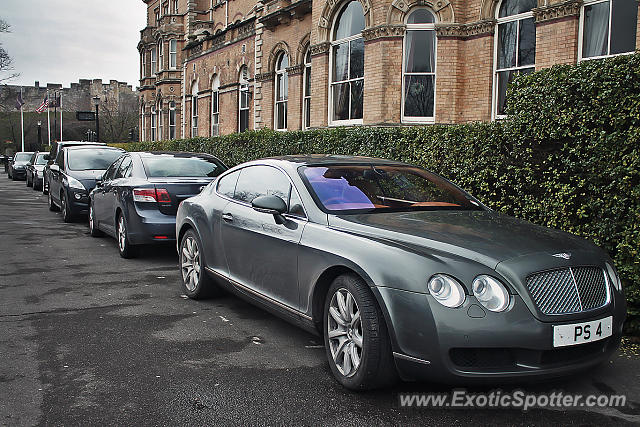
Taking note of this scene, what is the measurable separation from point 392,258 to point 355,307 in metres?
0.46

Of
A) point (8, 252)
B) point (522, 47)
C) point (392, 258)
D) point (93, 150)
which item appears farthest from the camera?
point (93, 150)

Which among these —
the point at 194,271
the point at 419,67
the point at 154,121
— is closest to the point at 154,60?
the point at 154,121

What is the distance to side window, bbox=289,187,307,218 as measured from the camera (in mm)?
5082

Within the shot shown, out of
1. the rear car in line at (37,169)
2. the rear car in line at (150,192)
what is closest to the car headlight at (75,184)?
the rear car in line at (150,192)

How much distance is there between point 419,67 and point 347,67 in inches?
103

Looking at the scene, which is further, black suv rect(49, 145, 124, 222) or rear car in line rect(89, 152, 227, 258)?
black suv rect(49, 145, 124, 222)

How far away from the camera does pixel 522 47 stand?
13.6m

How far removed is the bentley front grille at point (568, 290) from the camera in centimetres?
379

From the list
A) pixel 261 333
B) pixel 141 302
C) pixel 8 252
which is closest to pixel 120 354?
pixel 261 333

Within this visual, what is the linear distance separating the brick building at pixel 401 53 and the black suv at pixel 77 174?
6.24m

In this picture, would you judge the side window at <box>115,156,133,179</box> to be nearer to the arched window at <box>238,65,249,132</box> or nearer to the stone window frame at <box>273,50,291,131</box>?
the stone window frame at <box>273,50,291,131</box>

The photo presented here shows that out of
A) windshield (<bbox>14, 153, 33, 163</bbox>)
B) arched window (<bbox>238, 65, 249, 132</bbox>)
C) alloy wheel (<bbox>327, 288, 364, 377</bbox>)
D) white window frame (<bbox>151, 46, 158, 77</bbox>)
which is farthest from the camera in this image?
white window frame (<bbox>151, 46, 158, 77</bbox>)

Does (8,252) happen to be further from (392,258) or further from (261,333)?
(392,258)

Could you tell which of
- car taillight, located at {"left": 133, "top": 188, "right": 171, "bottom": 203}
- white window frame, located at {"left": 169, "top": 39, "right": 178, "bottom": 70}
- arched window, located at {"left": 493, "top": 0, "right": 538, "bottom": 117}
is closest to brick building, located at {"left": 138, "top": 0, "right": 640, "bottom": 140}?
arched window, located at {"left": 493, "top": 0, "right": 538, "bottom": 117}
